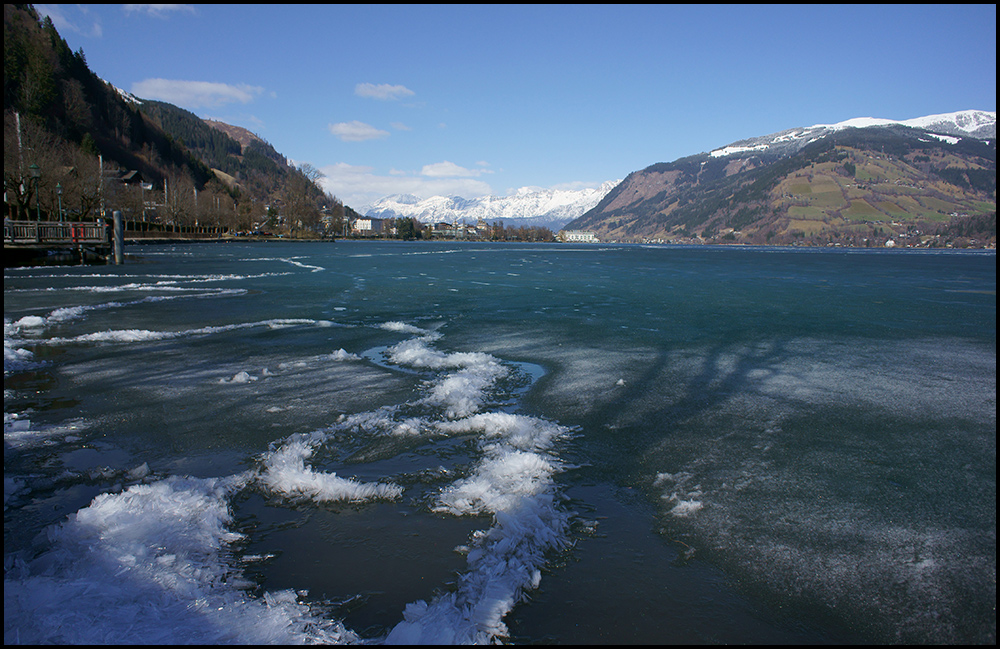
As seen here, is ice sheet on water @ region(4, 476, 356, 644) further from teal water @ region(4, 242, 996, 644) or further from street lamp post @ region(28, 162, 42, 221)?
street lamp post @ region(28, 162, 42, 221)

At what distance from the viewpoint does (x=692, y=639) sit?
3.17 m

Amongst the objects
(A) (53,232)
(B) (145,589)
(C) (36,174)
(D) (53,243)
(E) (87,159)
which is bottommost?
(B) (145,589)

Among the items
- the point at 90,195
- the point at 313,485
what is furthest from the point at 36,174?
the point at 313,485

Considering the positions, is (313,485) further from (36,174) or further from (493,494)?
(36,174)

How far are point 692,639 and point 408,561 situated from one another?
181 centimetres

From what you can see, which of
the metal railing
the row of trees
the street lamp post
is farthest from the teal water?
the row of trees

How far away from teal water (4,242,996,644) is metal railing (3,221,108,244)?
28.4m

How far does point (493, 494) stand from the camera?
4.69m

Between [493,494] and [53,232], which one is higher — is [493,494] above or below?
below

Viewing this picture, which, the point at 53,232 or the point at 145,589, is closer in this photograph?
the point at 145,589

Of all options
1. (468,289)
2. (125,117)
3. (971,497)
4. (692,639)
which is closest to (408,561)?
(692,639)

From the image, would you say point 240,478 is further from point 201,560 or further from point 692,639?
point 692,639

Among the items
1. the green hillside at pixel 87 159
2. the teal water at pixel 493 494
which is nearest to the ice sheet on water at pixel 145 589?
the teal water at pixel 493 494

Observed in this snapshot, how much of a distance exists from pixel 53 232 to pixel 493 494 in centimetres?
4182
